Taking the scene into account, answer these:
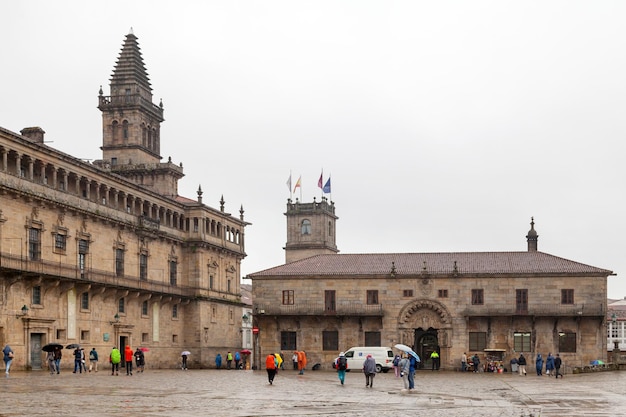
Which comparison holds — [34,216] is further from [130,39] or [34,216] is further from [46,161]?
[130,39]

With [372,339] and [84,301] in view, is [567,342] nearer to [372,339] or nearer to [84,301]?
[372,339]

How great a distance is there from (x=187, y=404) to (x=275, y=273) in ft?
142

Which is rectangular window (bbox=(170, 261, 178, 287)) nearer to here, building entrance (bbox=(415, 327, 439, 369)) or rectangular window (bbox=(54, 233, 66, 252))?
rectangular window (bbox=(54, 233, 66, 252))

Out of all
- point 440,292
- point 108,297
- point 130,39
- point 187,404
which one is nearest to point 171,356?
point 108,297

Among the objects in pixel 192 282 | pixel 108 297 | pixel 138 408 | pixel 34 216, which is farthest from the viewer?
pixel 192 282

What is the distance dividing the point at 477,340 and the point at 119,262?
2293 centimetres

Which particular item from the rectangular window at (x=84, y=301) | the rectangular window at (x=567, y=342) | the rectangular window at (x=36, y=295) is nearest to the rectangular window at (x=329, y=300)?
the rectangular window at (x=567, y=342)

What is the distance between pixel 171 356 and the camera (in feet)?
226

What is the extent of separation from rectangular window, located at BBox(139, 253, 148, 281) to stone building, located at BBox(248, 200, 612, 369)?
735 centimetres

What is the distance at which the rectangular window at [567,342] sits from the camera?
209ft

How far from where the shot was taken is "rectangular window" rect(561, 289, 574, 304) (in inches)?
2520

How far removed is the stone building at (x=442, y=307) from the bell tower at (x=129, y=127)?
13.2m

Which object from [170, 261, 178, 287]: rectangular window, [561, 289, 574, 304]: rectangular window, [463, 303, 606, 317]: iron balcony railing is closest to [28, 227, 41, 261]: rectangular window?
[170, 261, 178, 287]: rectangular window

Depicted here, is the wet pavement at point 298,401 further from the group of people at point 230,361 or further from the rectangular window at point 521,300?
the group of people at point 230,361
